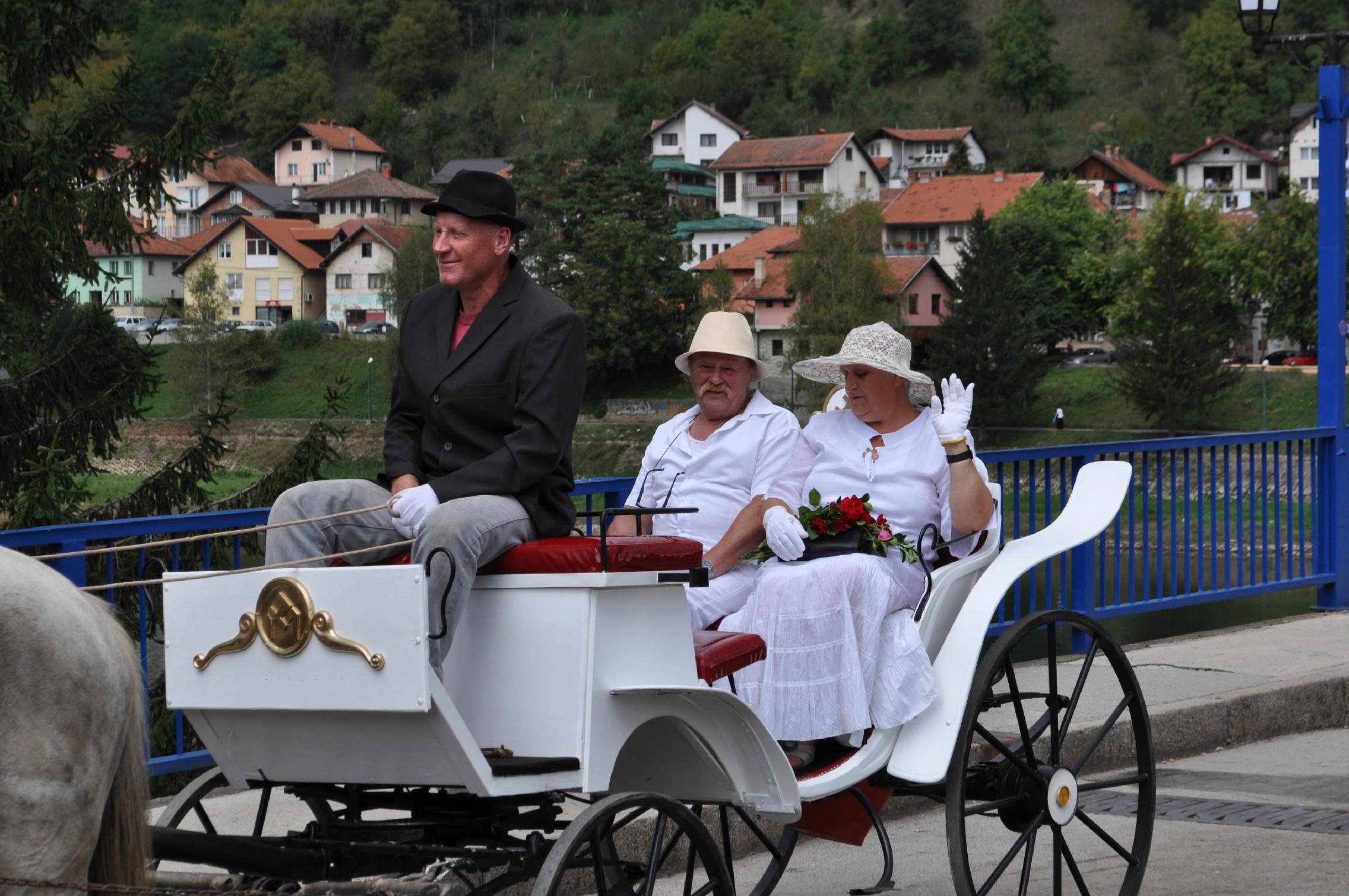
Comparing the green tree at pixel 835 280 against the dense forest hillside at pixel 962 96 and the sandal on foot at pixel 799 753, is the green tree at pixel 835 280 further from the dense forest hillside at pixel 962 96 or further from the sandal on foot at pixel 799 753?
the sandal on foot at pixel 799 753

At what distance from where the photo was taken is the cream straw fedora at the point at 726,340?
20.3ft

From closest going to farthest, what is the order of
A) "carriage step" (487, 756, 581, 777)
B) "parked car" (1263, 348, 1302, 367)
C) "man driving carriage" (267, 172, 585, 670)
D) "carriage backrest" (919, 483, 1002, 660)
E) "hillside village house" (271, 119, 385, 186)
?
"carriage step" (487, 756, 581, 777), "man driving carriage" (267, 172, 585, 670), "carriage backrest" (919, 483, 1002, 660), "parked car" (1263, 348, 1302, 367), "hillside village house" (271, 119, 385, 186)

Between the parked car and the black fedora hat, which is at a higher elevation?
the parked car

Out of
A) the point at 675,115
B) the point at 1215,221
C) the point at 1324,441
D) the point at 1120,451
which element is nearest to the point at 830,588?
the point at 1120,451

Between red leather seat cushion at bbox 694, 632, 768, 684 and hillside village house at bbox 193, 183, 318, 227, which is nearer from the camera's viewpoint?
red leather seat cushion at bbox 694, 632, 768, 684

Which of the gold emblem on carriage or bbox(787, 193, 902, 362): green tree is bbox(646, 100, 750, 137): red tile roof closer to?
bbox(787, 193, 902, 362): green tree

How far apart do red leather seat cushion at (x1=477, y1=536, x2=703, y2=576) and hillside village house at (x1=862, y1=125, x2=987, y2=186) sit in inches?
5950

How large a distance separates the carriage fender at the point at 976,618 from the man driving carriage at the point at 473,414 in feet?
4.60

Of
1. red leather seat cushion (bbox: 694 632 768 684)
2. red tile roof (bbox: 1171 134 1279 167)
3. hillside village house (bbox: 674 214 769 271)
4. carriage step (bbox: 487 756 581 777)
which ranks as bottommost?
carriage step (bbox: 487 756 581 777)

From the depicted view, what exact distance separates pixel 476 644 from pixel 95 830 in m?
1.11

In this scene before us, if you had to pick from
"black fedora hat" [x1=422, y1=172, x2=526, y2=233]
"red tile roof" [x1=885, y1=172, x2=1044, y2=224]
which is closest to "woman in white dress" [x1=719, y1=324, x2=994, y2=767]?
"black fedora hat" [x1=422, y1=172, x2=526, y2=233]

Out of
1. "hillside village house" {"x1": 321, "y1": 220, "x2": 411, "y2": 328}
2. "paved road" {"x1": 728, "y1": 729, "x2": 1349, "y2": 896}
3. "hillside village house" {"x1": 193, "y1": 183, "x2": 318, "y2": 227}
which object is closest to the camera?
"paved road" {"x1": 728, "y1": 729, "x2": 1349, "y2": 896}

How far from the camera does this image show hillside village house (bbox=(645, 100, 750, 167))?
162 meters

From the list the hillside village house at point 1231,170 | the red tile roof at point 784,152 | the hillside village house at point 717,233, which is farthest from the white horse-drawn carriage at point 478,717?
the hillside village house at point 1231,170
